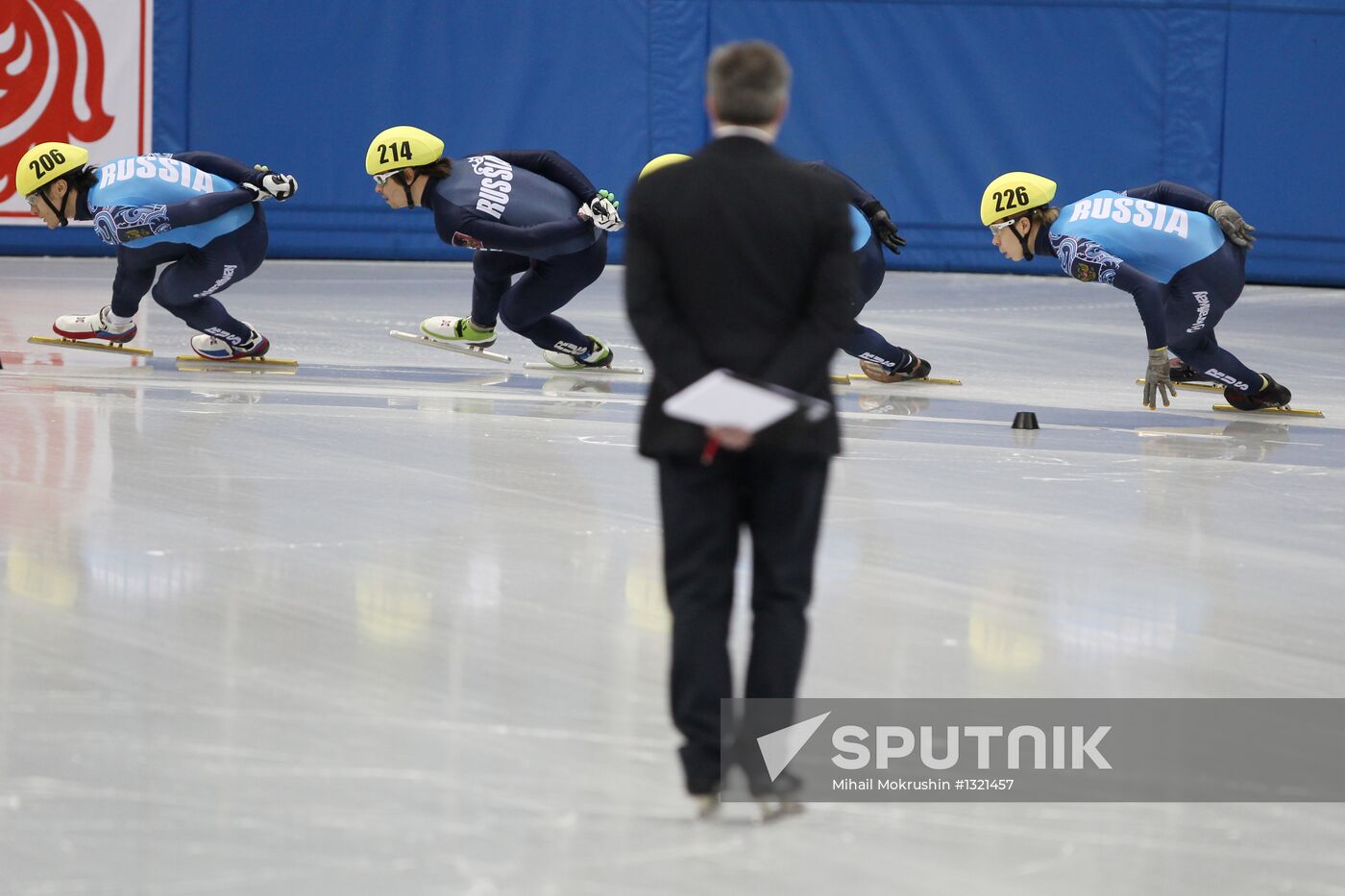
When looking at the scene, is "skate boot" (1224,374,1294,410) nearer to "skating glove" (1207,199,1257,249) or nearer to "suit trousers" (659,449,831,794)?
"skating glove" (1207,199,1257,249)

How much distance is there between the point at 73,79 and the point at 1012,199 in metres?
8.85

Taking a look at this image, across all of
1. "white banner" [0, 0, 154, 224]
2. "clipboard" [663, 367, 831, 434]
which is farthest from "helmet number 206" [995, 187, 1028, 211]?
"white banner" [0, 0, 154, 224]

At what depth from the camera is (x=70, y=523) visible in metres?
4.41

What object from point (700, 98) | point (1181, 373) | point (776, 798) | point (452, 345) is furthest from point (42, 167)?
point (700, 98)

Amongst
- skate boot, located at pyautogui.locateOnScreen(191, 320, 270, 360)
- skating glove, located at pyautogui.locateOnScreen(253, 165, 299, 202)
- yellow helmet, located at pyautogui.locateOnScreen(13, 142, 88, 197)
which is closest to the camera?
yellow helmet, located at pyautogui.locateOnScreen(13, 142, 88, 197)

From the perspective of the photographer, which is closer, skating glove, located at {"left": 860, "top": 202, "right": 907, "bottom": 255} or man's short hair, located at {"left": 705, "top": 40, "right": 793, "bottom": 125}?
man's short hair, located at {"left": 705, "top": 40, "right": 793, "bottom": 125}

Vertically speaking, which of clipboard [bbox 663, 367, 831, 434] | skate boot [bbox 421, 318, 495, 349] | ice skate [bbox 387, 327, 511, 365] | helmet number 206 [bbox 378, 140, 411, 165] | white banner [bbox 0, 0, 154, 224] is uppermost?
white banner [bbox 0, 0, 154, 224]

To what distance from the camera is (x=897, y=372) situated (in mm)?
7812

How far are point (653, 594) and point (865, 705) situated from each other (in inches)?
34.7

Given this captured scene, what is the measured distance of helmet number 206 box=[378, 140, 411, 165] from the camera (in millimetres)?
7137

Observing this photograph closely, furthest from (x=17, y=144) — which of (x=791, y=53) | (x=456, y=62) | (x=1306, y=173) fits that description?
(x=1306, y=173)

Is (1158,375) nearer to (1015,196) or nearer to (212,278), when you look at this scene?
(1015,196)

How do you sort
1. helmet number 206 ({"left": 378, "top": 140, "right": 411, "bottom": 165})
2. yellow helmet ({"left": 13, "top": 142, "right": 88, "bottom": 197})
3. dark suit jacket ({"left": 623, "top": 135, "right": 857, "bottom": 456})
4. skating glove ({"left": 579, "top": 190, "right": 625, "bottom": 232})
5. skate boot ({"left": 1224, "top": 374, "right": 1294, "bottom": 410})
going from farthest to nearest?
yellow helmet ({"left": 13, "top": 142, "right": 88, "bottom": 197}) → skating glove ({"left": 579, "top": 190, "right": 625, "bottom": 232}) → helmet number 206 ({"left": 378, "top": 140, "right": 411, "bottom": 165}) → skate boot ({"left": 1224, "top": 374, "right": 1294, "bottom": 410}) → dark suit jacket ({"left": 623, "top": 135, "right": 857, "bottom": 456})

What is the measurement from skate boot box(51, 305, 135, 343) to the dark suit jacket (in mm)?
5996
